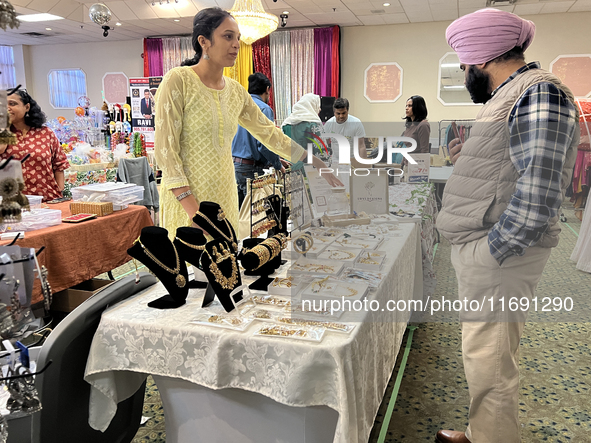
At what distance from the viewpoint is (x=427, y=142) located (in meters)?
2.93

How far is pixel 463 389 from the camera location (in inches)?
85.6

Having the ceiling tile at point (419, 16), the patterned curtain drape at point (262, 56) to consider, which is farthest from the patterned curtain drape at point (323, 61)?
the ceiling tile at point (419, 16)

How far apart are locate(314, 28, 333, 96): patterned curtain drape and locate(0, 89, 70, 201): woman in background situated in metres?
6.35

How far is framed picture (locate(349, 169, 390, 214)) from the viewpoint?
84.1 inches

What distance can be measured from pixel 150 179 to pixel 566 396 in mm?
4528

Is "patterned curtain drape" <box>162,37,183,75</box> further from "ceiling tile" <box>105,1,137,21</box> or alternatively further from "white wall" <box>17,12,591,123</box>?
"white wall" <box>17,12,591,123</box>

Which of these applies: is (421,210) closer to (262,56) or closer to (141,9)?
(141,9)

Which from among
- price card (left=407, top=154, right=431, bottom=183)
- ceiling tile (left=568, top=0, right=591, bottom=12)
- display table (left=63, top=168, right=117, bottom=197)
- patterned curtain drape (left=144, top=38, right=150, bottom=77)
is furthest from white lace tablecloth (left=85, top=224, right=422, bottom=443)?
patterned curtain drape (left=144, top=38, right=150, bottom=77)

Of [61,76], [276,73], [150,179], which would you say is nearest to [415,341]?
[150,179]

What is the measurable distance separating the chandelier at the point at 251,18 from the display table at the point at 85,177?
81.0 inches

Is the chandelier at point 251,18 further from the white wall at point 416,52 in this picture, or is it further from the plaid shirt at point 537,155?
the plaid shirt at point 537,155

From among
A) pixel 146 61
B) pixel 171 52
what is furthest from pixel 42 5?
pixel 171 52

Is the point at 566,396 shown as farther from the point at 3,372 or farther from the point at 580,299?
the point at 3,372

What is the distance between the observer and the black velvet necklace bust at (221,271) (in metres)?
1.23
